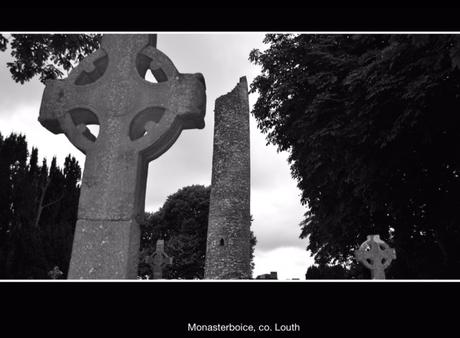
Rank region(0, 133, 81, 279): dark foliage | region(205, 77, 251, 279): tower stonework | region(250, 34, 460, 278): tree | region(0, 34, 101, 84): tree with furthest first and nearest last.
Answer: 1. region(0, 133, 81, 279): dark foliage
2. region(205, 77, 251, 279): tower stonework
3. region(250, 34, 460, 278): tree
4. region(0, 34, 101, 84): tree

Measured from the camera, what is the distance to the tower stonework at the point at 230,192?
1633cm

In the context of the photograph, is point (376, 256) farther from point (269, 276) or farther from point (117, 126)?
point (269, 276)

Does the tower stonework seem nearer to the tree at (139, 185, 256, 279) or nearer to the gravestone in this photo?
the gravestone

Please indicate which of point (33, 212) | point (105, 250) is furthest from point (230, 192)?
point (105, 250)

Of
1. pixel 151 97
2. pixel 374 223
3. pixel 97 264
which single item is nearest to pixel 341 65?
pixel 374 223

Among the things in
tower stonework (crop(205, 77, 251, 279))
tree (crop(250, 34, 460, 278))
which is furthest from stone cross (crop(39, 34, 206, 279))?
tower stonework (crop(205, 77, 251, 279))

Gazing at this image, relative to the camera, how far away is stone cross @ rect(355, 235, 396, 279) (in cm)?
823

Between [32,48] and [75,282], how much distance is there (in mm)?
4326

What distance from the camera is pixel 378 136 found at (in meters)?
8.67

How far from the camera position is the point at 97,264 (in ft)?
7.18

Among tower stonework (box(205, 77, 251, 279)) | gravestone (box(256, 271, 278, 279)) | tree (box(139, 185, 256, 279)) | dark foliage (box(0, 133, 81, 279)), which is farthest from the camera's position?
tree (box(139, 185, 256, 279))

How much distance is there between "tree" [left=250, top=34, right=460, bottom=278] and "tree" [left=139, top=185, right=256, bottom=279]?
1339cm

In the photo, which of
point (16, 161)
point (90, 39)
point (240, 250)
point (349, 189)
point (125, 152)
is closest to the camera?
point (125, 152)

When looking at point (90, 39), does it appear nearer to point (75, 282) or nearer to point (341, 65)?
point (75, 282)
